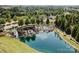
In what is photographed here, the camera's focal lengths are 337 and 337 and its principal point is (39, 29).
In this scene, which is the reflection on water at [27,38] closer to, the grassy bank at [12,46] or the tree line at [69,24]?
the grassy bank at [12,46]

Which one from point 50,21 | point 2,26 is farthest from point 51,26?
point 2,26

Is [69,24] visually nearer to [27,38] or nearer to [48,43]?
[48,43]

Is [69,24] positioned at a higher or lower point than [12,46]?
higher

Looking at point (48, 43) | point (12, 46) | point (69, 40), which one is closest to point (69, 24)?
point (69, 40)

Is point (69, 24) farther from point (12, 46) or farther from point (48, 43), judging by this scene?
point (12, 46)

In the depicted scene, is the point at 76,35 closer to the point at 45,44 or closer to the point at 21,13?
the point at 45,44
